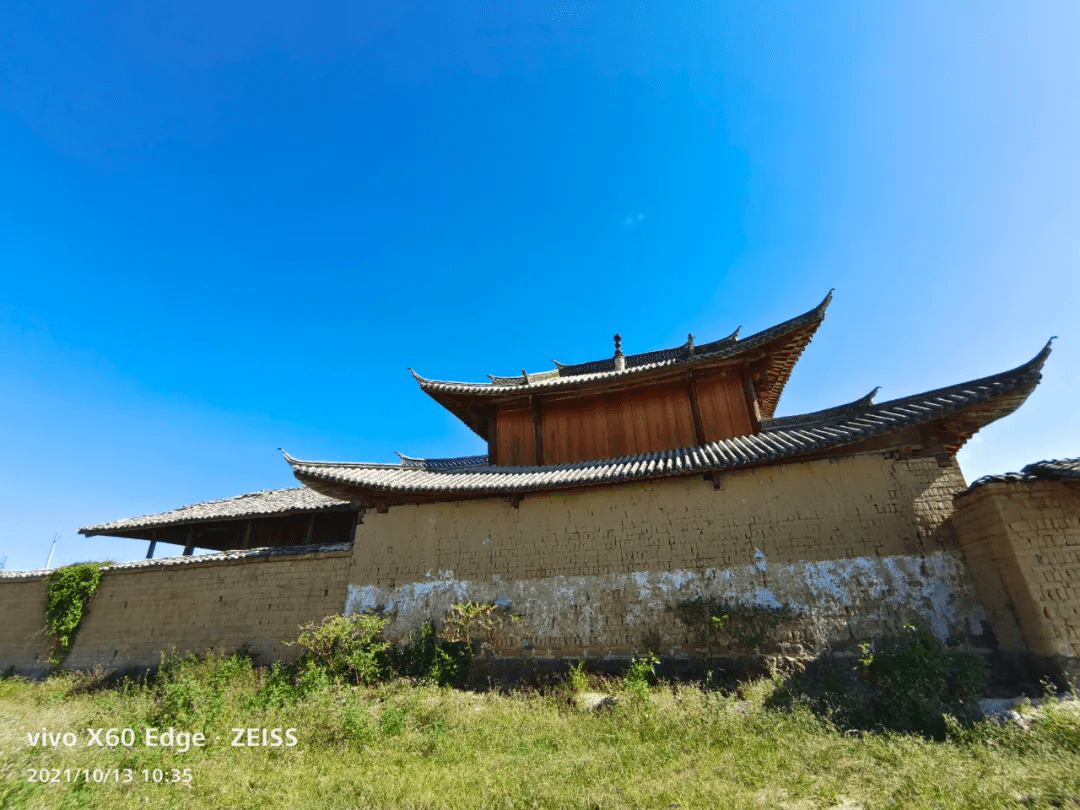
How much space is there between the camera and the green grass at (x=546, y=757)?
13.2ft

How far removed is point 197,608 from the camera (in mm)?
9883

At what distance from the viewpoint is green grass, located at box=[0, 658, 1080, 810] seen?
4016 millimetres

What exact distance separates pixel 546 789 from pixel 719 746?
1946 millimetres

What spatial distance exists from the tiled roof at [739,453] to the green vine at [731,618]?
2.02 metres

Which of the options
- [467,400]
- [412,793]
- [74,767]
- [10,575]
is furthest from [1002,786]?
[10,575]

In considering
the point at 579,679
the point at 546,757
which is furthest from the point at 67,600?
the point at 546,757

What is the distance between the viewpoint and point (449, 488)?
8922mm

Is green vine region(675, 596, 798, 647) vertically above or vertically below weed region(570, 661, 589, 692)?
above

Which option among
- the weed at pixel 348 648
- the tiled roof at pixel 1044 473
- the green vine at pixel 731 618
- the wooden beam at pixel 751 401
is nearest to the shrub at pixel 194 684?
the weed at pixel 348 648

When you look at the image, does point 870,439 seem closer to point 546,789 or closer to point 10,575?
point 546,789

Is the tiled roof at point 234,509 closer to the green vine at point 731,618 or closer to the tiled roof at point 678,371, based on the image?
the tiled roof at point 678,371

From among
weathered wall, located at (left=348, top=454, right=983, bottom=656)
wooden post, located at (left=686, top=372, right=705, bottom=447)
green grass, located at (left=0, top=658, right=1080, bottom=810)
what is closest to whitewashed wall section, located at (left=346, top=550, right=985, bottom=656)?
weathered wall, located at (left=348, top=454, right=983, bottom=656)

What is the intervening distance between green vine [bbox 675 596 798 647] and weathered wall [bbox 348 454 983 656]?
0.13 metres

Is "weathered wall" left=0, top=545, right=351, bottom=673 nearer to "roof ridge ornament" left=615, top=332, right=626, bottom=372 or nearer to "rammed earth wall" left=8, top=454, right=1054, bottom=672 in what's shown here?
"rammed earth wall" left=8, top=454, right=1054, bottom=672
